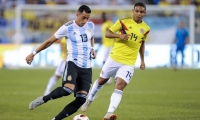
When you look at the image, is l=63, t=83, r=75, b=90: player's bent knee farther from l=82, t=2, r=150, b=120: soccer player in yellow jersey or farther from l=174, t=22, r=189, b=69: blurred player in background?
l=174, t=22, r=189, b=69: blurred player in background

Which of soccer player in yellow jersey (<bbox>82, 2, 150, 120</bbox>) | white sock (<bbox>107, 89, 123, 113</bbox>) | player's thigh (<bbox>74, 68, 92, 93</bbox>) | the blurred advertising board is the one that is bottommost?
the blurred advertising board

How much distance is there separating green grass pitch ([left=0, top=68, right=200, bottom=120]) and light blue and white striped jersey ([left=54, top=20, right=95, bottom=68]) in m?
1.66

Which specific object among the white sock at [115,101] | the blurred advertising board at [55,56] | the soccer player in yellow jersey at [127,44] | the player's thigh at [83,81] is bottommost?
the blurred advertising board at [55,56]

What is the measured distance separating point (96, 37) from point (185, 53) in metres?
5.05

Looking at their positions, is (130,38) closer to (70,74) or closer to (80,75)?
(80,75)

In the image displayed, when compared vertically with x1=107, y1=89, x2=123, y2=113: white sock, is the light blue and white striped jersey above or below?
above

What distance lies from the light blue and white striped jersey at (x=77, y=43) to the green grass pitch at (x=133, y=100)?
1.66m

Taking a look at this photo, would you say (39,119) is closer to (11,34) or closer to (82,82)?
(82,82)

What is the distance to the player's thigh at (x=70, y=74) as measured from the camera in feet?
32.4

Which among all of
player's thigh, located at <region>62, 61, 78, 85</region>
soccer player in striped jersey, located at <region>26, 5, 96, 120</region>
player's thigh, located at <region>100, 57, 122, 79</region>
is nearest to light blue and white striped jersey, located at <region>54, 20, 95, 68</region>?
soccer player in striped jersey, located at <region>26, 5, 96, 120</region>

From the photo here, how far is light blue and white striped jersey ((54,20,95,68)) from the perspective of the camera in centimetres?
1027

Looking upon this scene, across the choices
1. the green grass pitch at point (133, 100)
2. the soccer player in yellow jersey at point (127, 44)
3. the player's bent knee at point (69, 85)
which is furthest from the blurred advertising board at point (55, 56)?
the player's bent knee at point (69, 85)

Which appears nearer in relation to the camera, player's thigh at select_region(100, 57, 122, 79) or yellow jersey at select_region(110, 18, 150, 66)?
yellow jersey at select_region(110, 18, 150, 66)

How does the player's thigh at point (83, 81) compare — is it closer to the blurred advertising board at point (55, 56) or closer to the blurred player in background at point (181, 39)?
the blurred advertising board at point (55, 56)
